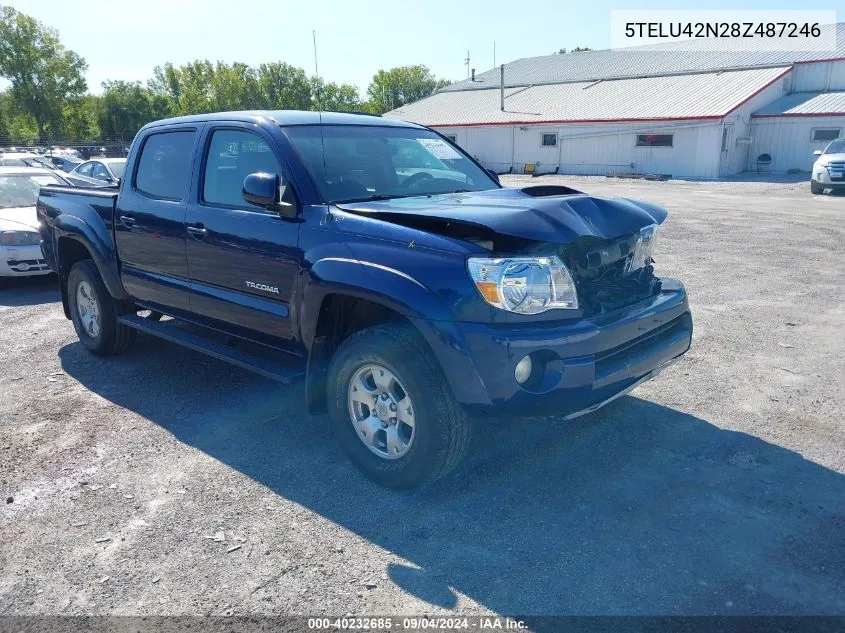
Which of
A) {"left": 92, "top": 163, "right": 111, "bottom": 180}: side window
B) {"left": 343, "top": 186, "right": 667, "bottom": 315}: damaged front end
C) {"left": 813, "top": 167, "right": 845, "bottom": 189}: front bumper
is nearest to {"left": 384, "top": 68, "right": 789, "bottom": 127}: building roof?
{"left": 813, "top": 167, "right": 845, "bottom": 189}: front bumper

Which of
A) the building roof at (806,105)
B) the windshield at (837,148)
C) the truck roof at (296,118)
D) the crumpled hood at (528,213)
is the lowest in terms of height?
the windshield at (837,148)

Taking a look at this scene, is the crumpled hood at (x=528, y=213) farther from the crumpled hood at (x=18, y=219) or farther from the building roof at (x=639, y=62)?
the building roof at (x=639, y=62)

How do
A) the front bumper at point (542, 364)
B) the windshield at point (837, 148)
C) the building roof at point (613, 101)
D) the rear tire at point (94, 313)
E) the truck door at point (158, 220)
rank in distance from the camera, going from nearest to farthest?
1. the front bumper at point (542, 364)
2. the truck door at point (158, 220)
3. the rear tire at point (94, 313)
4. the windshield at point (837, 148)
5. the building roof at point (613, 101)

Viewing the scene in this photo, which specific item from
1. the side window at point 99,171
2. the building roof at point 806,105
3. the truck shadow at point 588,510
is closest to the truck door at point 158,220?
the truck shadow at point 588,510

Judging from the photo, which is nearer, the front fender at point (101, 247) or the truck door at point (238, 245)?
the truck door at point (238, 245)

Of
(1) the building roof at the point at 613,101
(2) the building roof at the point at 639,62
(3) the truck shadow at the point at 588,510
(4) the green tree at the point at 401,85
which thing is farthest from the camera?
(4) the green tree at the point at 401,85

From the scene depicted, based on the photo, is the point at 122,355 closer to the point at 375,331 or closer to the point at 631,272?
the point at 375,331

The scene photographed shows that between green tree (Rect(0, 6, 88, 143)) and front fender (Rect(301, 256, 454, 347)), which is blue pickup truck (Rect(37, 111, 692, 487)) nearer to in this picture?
front fender (Rect(301, 256, 454, 347))

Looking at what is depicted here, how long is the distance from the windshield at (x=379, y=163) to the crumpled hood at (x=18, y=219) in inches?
243

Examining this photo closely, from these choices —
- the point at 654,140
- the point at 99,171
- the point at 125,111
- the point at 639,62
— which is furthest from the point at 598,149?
the point at 125,111

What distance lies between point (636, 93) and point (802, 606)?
35.3 metres

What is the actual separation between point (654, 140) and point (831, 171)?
11.6m

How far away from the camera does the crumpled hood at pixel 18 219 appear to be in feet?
29.0

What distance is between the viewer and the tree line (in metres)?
59.1
